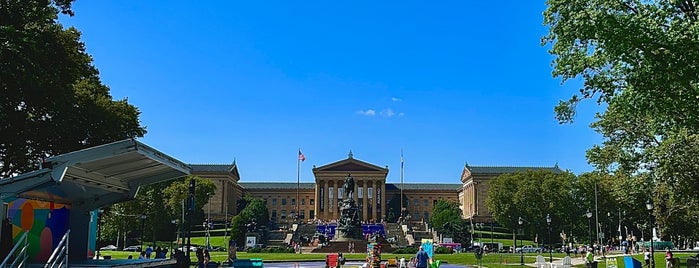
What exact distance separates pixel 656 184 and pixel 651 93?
1868cm

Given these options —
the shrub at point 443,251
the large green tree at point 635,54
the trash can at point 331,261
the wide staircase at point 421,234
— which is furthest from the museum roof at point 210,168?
the large green tree at point 635,54

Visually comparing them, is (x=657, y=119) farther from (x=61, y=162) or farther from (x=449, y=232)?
(x=449, y=232)

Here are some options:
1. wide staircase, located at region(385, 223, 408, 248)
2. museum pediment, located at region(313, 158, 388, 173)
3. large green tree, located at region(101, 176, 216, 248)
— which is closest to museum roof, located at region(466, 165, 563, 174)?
museum pediment, located at region(313, 158, 388, 173)

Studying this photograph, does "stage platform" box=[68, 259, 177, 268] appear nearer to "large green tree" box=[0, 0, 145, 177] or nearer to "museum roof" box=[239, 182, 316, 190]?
"large green tree" box=[0, 0, 145, 177]

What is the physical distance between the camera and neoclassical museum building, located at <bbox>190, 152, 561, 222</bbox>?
15793cm

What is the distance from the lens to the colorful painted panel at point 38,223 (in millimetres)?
17234

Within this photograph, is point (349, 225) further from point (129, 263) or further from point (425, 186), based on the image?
point (425, 186)

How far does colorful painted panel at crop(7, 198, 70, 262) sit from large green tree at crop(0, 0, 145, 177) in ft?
23.7

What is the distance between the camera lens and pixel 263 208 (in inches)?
5418

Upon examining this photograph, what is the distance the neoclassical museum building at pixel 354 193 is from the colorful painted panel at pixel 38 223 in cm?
A: 12894

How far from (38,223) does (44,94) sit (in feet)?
37.9

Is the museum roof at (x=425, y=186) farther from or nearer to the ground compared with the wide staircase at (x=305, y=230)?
farther from the ground

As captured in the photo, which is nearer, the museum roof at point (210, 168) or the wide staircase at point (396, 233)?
the wide staircase at point (396, 233)

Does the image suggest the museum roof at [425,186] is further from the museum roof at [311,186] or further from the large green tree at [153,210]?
the large green tree at [153,210]
